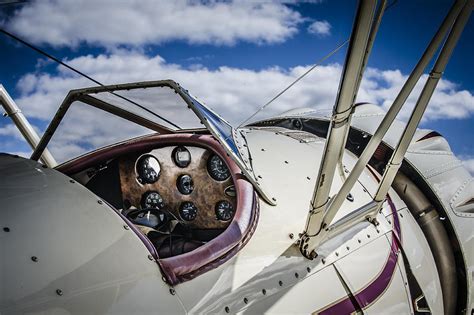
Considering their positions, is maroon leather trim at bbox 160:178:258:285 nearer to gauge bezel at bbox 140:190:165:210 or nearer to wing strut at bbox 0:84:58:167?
gauge bezel at bbox 140:190:165:210

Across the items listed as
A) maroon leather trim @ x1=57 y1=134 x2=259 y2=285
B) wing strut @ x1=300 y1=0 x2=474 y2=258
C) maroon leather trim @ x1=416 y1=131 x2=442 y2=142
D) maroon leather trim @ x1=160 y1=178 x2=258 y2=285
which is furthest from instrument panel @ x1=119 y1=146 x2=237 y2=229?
maroon leather trim @ x1=416 y1=131 x2=442 y2=142

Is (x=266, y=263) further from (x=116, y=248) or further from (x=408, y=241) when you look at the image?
(x=408, y=241)

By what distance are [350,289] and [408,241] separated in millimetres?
993

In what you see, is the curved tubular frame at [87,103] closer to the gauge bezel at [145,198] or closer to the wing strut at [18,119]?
the wing strut at [18,119]

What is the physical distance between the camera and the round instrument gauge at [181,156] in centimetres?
373

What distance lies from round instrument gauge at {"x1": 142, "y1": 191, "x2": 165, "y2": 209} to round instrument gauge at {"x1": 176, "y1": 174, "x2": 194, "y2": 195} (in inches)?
8.5

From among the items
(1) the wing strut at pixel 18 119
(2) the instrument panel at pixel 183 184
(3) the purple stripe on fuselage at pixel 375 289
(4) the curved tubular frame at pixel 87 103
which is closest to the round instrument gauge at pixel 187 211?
(2) the instrument panel at pixel 183 184

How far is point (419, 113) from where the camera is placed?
9.15 feet

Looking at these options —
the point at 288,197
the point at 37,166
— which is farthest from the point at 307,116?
the point at 37,166

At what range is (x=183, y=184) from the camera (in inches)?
151

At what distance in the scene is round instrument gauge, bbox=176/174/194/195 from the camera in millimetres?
3786

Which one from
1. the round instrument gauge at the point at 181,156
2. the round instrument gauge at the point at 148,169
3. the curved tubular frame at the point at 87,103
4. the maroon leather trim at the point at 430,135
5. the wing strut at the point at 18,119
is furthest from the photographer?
the maroon leather trim at the point at 430,135

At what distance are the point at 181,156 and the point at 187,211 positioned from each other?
0.45m

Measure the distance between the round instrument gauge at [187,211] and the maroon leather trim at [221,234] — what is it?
0.55m
